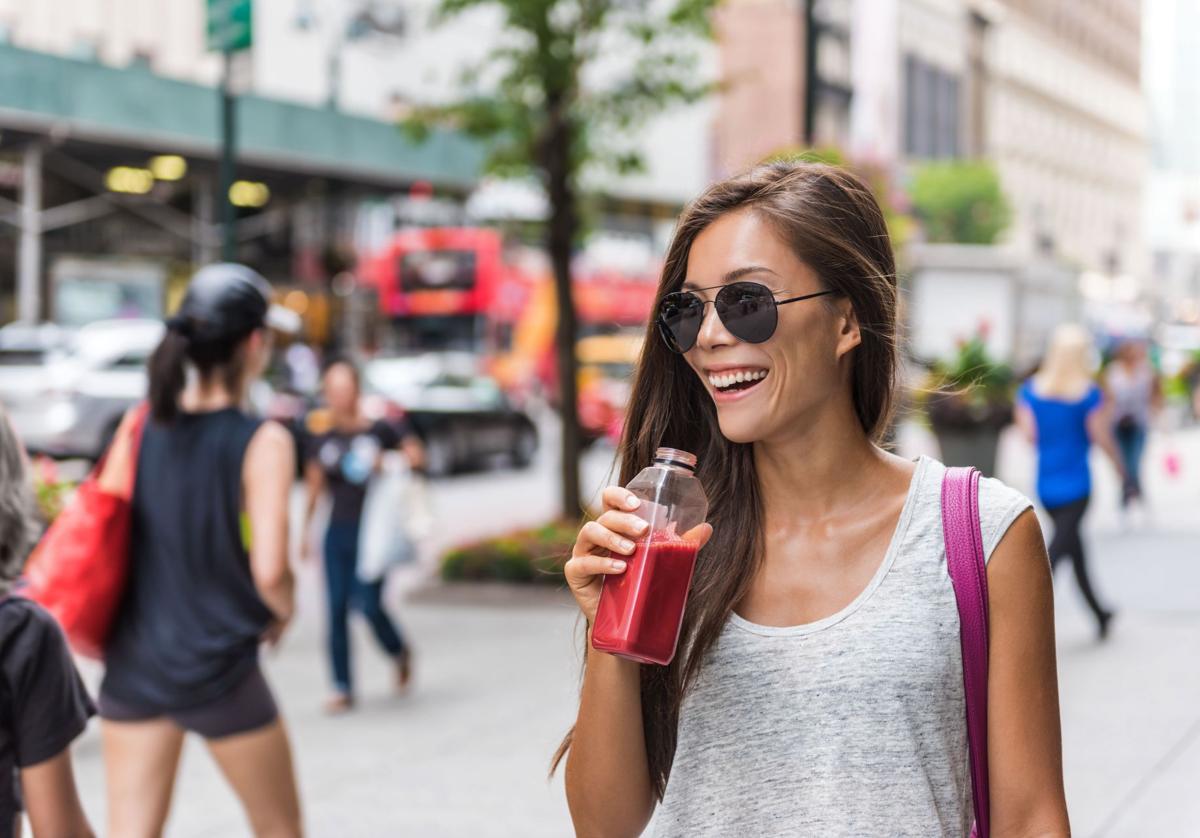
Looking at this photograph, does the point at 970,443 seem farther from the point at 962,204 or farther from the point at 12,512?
the point at 962,204

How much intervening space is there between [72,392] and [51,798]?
57.4 ft

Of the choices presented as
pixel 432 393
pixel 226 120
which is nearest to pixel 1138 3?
pixel 432 393

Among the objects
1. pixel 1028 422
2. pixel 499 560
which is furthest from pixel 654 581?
pixel 499 560

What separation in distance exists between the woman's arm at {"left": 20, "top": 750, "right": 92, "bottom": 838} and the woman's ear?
1365 mm

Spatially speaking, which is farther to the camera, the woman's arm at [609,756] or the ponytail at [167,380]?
the ponytail at [167,380]

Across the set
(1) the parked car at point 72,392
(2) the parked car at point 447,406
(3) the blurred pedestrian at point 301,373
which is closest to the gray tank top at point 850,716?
(1) the parked car at point 72,392

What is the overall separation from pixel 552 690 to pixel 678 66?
6550 mm

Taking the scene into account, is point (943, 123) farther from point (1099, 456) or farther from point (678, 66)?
point (678, 66)

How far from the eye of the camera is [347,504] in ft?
27.0

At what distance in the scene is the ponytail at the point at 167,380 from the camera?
13.1ft

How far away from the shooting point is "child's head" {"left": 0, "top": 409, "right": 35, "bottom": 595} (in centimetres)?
259

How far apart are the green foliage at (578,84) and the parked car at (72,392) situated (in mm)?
7398

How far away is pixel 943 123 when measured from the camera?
283 ft

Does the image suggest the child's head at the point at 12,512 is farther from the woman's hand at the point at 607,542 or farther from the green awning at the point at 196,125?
the green awning at the point at 196,125
